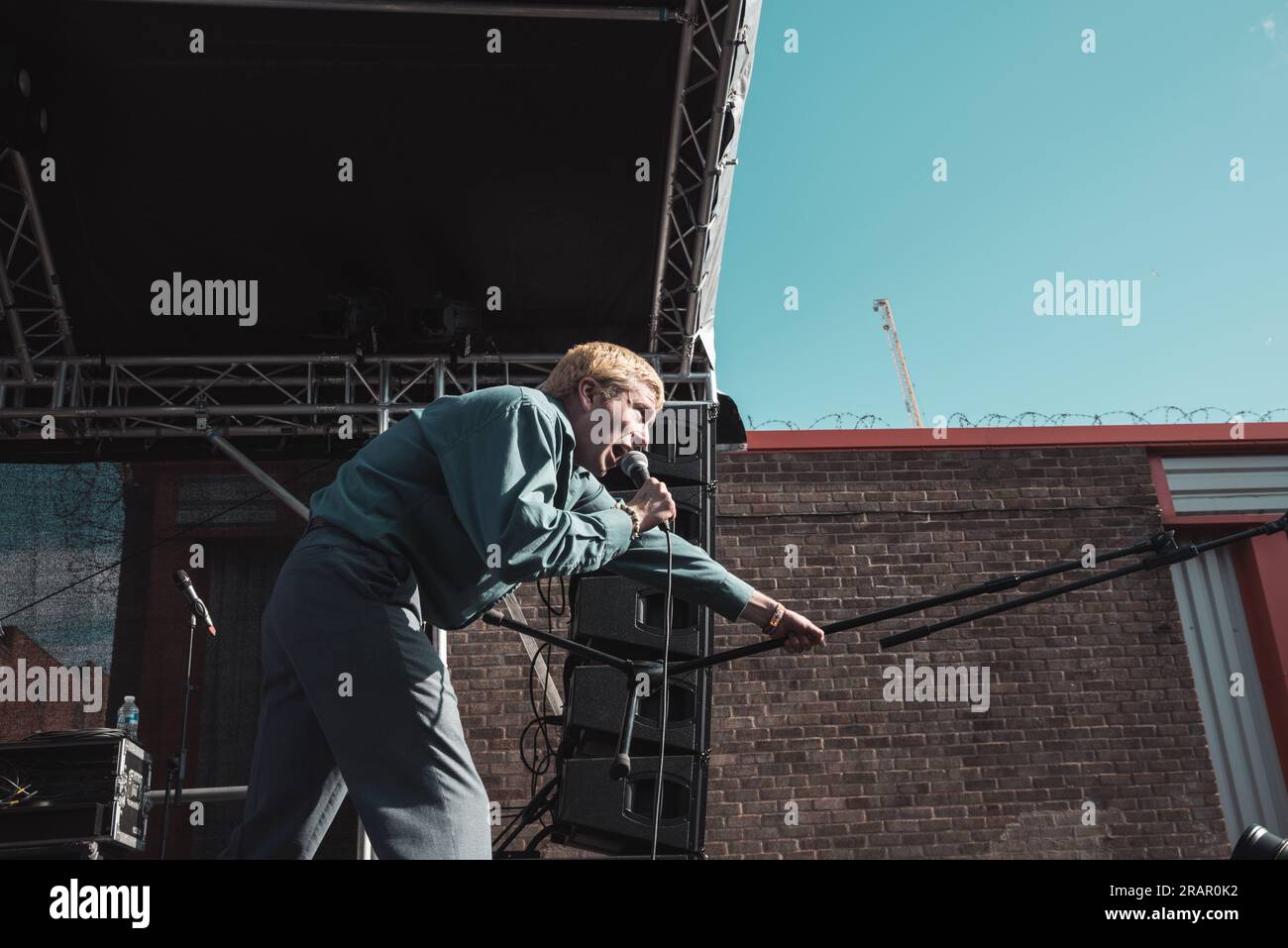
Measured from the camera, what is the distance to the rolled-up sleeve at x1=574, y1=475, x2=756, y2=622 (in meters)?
3.02

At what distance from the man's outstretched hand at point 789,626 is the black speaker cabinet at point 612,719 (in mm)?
2348

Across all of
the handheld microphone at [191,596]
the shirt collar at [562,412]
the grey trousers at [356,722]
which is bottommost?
the grey trousers at [356,722]

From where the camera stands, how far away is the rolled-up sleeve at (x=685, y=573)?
3020 millimetres

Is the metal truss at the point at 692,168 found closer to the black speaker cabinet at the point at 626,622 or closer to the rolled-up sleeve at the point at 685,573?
the black speaker cabinet at the point at 626,622

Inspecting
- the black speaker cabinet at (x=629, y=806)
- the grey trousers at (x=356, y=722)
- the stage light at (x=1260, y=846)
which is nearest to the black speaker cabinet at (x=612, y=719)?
the black speaker cabinet at (x=629, y=806)

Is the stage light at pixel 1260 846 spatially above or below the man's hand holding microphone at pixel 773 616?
below

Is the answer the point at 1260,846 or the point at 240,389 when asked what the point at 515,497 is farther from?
the point at 240,389

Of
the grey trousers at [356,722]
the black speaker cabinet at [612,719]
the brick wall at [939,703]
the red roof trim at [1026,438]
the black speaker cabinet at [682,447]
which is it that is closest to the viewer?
the grey trousers at [356,722]

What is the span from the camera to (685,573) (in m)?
3.05

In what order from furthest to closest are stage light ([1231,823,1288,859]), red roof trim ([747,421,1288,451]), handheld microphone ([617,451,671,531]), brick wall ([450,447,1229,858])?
red roof trim ([747,421,1288,451]) < brick wall ([450,447,1229,858]) < handheld microphone ([617,451,671,531]) < stage light ([1231,823,1288,859])

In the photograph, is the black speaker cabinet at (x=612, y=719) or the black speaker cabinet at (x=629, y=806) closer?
the black speaker cabinet at (x=629, y=806)

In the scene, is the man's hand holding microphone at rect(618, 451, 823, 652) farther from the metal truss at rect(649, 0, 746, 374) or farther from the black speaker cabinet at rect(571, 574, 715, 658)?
the metal truss at rect(649, 0, 746, 374)

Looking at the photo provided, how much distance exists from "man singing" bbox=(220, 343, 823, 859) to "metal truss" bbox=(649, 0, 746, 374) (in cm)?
332

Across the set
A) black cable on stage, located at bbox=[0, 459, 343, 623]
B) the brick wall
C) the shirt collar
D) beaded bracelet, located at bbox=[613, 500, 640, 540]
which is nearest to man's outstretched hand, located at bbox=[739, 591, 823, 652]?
beaded bracelet, located at bbox=[613, 500, 640, 540]
